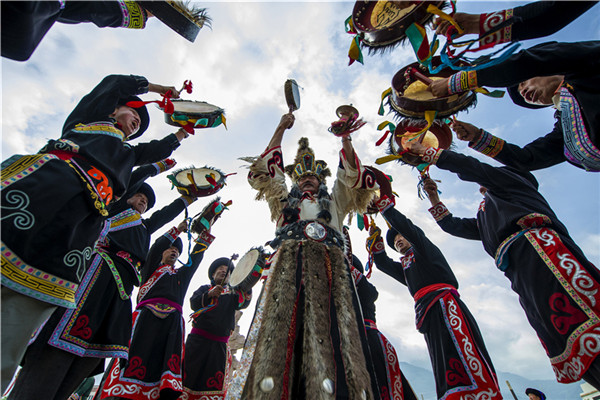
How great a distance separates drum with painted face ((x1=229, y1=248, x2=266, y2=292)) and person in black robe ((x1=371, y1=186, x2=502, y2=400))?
157cm

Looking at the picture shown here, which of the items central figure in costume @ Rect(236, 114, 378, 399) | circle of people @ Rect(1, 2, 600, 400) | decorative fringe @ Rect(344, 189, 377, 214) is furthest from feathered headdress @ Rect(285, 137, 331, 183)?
decorative fringe @ Rect(344, 189, 377, 214)

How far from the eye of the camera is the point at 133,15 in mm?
2107

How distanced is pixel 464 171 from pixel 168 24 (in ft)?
9.08

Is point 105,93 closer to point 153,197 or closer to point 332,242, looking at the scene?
point 153,197

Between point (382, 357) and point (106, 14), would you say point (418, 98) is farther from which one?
point (382, 357)

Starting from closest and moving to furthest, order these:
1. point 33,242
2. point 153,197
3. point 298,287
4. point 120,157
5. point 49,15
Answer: point 33,242
point 49,15
point 120,157
point 298,287
point 153,197

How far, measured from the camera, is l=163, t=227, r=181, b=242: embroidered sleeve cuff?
4.40 meters

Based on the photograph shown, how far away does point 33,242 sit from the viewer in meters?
1.48

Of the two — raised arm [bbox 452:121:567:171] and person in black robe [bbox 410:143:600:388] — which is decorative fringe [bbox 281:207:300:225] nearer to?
person in black robe [bbox 410:143:600:388]

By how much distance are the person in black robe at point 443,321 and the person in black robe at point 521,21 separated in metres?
1.99

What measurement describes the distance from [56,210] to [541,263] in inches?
112

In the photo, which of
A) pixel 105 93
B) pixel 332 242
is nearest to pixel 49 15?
pixel 105 93

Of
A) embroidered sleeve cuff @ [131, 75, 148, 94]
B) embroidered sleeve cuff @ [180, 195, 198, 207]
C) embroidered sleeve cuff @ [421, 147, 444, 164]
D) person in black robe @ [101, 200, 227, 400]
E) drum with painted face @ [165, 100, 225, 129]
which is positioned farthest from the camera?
embroidered sleeve cuff @ [180, 195, 198, 207]

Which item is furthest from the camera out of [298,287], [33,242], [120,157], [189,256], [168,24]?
[189,256]
